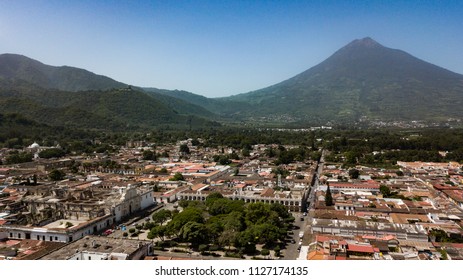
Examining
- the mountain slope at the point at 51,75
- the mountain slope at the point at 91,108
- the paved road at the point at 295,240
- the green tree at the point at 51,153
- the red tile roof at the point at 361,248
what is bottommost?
the paved road at the point at 295,240

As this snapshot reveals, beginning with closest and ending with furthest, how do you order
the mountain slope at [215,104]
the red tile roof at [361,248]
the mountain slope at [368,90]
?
1. the red tile roof at [361,248]
2. the mountain slope at [368,90]
3. the mountain slope at [215,104]

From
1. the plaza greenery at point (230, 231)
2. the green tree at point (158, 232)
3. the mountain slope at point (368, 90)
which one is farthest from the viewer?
the mountain slope at point (368, 90)

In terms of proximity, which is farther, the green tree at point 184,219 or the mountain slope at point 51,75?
the mountain slope at point 51,75

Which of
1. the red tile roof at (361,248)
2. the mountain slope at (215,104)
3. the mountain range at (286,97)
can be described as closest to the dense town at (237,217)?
the red tile roof at (361,248)

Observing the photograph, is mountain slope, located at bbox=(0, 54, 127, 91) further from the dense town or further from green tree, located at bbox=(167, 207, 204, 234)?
green tree, located at bbox=(167, 207, 204, 234)

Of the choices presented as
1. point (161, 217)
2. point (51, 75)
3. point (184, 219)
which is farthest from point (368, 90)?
point (184, 219)

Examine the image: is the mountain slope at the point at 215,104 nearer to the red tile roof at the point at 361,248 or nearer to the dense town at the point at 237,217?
the dense town at the point at 237,217

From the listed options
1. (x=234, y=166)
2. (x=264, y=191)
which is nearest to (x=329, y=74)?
(x=234, y=166)
